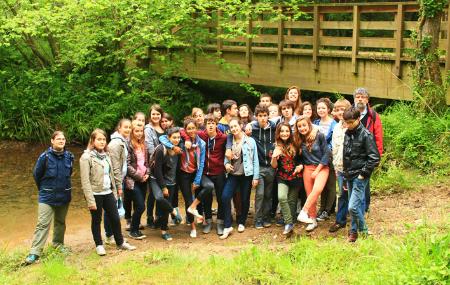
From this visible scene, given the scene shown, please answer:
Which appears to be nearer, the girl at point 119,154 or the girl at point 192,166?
the girl at point 119,154

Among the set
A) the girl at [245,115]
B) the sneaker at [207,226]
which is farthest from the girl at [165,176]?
the girl at [245,115]

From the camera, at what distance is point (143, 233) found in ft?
27.2

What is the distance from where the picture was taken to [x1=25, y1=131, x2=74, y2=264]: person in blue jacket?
7.05 metres

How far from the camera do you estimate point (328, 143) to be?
25.9 feet

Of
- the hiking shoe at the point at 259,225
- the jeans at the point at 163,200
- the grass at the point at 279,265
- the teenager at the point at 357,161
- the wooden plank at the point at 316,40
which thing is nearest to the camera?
the grass at the point at 279,265

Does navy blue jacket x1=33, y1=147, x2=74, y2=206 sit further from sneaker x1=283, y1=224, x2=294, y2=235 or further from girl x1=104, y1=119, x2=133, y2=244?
sneaker x1=283, y1=224, x2=294, y2=235

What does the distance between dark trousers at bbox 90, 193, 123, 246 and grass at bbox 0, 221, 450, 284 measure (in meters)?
0.30

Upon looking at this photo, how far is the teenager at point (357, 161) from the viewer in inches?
261

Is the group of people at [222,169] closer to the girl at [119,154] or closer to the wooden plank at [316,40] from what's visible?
the girl at [119,154]

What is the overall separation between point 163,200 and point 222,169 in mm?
1005

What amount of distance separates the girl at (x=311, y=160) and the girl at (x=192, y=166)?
1.41 metres

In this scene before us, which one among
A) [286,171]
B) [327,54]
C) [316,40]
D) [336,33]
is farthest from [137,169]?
[336,33]

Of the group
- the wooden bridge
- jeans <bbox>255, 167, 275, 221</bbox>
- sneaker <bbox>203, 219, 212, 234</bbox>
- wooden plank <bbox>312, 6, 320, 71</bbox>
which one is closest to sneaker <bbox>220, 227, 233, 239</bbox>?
sneaker <bbox>203, 219, 212, 234</bbox>

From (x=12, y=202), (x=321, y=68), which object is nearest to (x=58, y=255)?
(x=12, y=202)
